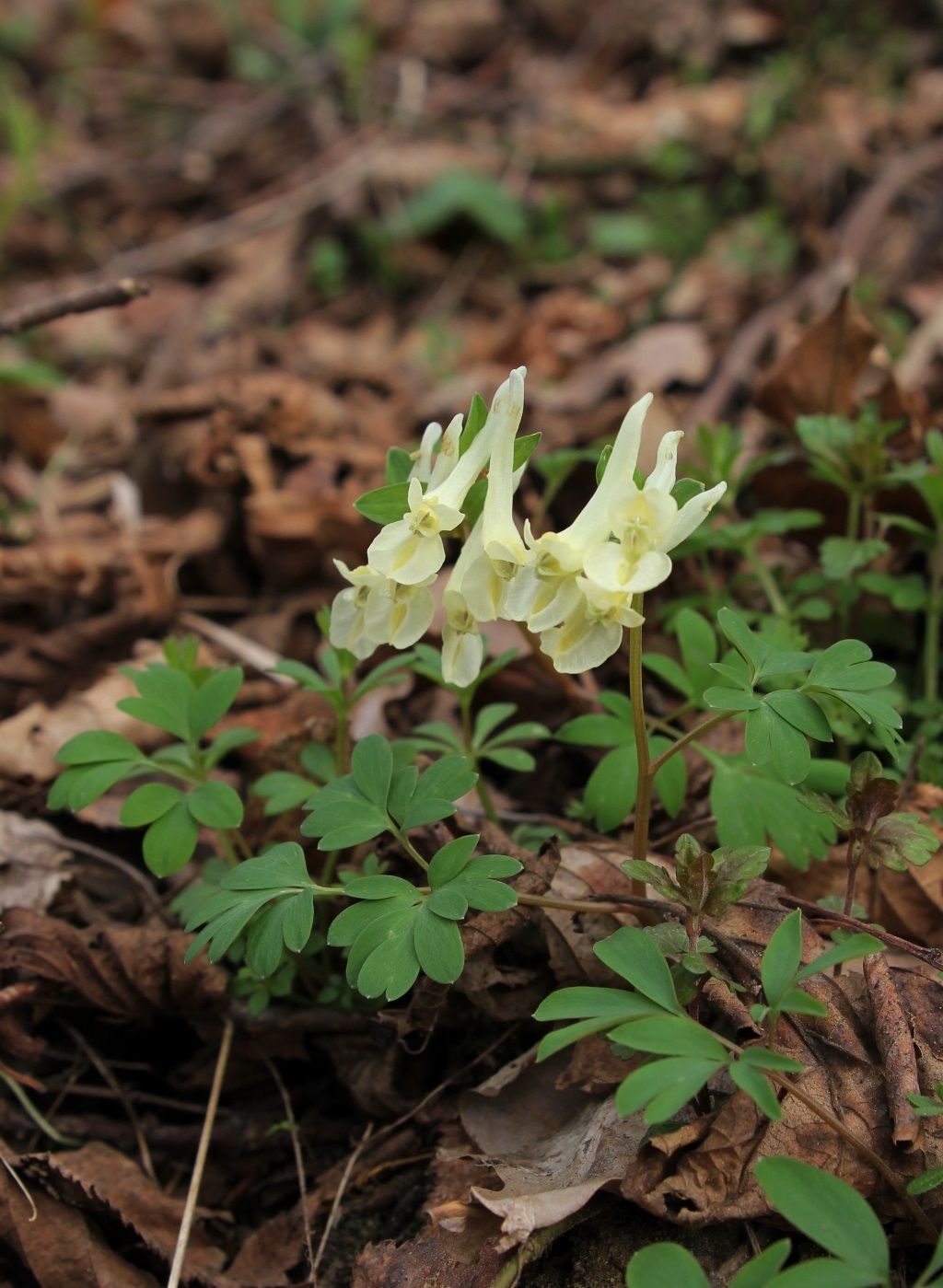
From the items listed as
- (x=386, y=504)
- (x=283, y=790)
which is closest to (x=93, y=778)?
(x=283, y=790)

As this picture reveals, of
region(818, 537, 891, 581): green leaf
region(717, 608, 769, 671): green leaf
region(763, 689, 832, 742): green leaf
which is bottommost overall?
region(818, 537, 891, 581): green leaf

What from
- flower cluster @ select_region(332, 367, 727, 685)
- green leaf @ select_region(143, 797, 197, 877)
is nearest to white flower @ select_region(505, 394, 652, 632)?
flower cluster @ select_region(332, 367, 727, 685)

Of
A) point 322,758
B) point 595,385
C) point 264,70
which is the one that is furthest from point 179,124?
point 322,758

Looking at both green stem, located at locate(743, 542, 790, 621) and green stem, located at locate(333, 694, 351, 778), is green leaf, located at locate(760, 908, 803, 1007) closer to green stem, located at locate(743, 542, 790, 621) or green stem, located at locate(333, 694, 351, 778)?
green stem, located at locate(333, 694, 351, 778)

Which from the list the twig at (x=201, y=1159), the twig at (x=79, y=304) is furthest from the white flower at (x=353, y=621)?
the twig at (x=79, y=304)

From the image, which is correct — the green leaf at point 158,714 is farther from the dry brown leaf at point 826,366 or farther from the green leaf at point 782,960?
the dry brown leaf at point 826,366

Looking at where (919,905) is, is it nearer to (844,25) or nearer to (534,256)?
(534,256)

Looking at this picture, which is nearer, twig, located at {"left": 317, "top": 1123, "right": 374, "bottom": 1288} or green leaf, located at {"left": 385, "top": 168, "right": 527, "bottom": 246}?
twig, located at {"left": 317, "top": 1123, "right": 374, "bottom": 1288}
